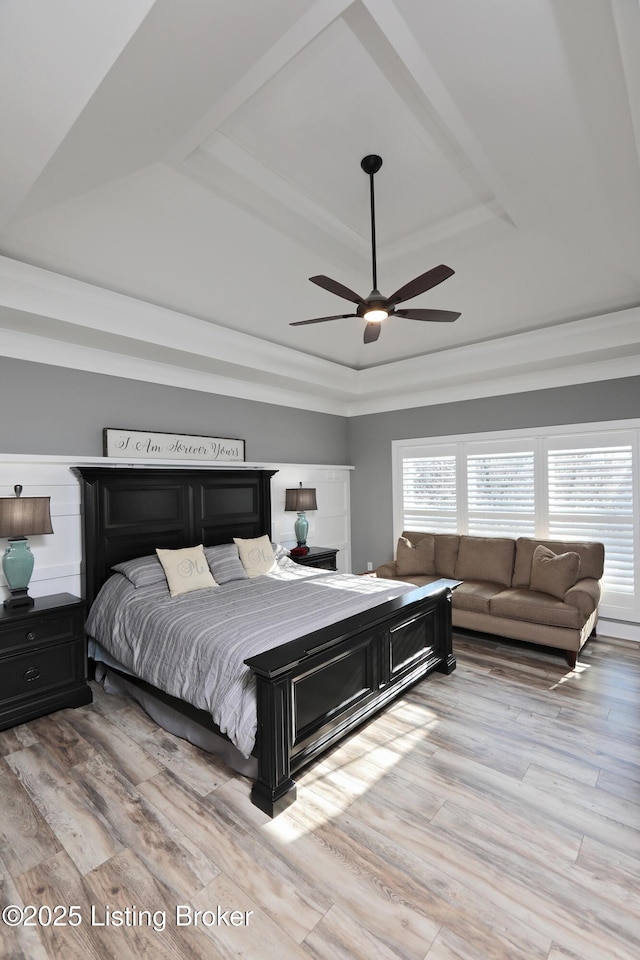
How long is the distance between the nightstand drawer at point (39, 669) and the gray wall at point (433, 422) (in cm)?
394

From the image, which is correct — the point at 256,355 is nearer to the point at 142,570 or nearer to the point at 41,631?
the point at 142,570

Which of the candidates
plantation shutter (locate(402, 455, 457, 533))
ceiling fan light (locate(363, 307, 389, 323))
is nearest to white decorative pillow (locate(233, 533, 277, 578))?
plantation shutter (locate(402, 455, 457, 533))

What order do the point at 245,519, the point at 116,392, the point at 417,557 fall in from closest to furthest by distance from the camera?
the point at 116,392 < the point at 245,519 < the point at 417,557

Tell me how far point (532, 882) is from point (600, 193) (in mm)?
3104

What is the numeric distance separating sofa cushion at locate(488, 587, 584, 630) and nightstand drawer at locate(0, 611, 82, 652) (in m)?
3.47

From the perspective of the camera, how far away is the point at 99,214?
8.34ft

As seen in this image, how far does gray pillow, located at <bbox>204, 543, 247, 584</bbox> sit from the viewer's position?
152 inches

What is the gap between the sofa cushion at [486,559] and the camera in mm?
4711

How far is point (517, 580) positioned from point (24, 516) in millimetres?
4362

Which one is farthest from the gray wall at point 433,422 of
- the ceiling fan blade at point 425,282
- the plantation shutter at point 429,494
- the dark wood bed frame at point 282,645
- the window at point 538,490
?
the ceiling fan blade at point 425,282

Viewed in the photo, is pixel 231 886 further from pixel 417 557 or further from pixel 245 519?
pixel 417 557

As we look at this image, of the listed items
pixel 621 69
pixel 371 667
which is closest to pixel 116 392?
pixel 371 667

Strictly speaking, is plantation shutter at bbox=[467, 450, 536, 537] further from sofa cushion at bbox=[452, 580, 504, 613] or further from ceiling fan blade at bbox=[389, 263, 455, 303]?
ceiling fan blade at bbox=[389, 263, 455, 303]

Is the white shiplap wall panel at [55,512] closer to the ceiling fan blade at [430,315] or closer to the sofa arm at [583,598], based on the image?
the ceiling fan blade at [430,315]
